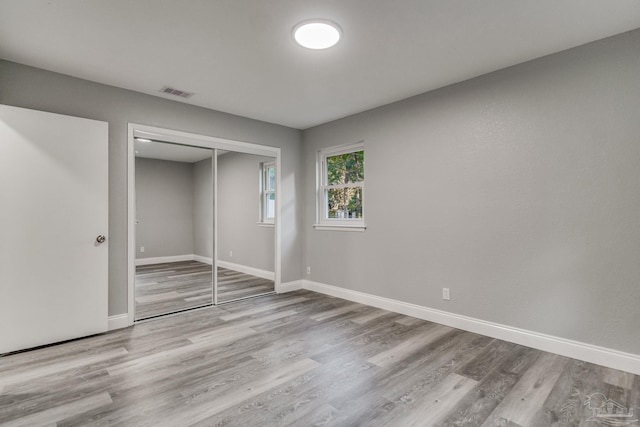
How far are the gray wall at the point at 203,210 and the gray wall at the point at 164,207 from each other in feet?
0.21

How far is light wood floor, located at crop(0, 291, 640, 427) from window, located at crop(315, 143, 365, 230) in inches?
64.7

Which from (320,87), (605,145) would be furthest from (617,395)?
(320,87)

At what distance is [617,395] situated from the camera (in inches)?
79.4

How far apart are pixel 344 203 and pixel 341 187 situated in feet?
0.77

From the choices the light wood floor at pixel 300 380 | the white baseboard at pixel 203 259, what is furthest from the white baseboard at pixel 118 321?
the white baseboard at pixel 203 259

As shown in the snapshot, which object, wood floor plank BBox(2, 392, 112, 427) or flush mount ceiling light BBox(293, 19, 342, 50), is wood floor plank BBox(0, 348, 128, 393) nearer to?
wood floor plank BBox(2, 392, 112, 427)

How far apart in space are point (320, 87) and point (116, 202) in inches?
95.9

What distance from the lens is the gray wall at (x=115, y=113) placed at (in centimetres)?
285

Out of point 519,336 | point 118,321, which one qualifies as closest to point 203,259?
point 118,321

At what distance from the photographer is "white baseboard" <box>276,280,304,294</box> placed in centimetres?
473

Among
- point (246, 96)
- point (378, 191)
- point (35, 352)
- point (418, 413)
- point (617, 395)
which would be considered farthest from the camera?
point (378, 191)

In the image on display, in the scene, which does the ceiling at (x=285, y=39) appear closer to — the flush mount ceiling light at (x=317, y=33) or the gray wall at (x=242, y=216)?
the flush mount ceiling light at (x=317, y=33)

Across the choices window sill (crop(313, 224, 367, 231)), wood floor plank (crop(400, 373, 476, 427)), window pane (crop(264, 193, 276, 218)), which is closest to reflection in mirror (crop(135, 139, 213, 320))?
window pane (crop(264, 193, 276, 218))

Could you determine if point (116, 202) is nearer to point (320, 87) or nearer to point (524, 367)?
point (320, 87)
